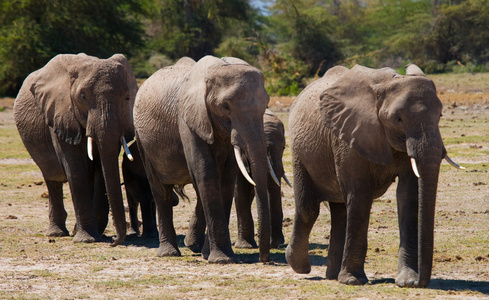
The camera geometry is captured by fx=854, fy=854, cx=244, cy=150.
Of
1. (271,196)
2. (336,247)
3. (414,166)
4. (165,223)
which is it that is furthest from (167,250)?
(414,166)

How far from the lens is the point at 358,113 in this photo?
6.59 metres

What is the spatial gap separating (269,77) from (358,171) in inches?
828

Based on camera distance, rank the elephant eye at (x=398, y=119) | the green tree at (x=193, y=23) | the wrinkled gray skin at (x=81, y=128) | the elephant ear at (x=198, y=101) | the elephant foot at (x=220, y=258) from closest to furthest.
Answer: the elephant eye at (x=398, y=119) < the elephant ear at (x=198, y=101) < the elephant foot at (x=220, y=258) < the wrinkled gray skin at (x=81, y=128) < the green tree at (x=193, y=23)

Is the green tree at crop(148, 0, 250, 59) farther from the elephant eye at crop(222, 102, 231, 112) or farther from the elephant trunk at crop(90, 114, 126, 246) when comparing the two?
the elephant eye at crop(222, 102, 231, 112)

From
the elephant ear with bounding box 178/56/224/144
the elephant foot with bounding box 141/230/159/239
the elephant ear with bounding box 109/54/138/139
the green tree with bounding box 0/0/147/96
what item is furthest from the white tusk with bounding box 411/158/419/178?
the green tree with bounding box 0/0/147/96

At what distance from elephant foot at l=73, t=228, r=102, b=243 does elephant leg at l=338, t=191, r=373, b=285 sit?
3.79 metres

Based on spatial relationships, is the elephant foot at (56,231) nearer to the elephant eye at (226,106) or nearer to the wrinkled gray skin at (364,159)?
the elephant eye at (226,106)

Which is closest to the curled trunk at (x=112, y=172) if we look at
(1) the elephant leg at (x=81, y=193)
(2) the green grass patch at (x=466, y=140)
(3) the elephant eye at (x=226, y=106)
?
(1) the elephant leg at (x=81, y=193)

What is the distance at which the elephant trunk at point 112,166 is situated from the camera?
29.5 feet

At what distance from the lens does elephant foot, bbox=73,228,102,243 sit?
964 cm

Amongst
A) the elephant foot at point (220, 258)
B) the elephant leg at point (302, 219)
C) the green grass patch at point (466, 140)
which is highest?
the elephant leg at point (302, 219)

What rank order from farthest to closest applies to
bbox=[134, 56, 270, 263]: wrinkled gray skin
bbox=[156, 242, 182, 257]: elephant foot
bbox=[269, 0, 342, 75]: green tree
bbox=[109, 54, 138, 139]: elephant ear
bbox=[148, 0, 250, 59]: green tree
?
bbox=[148, 0, 250, 59]: green tree → bbox=[269, 0, 342, 75]: green tree → bbox=[109, 54, 138, 139]: elephant ear → bbox=[156, 242, 182, 257]: elephant foot → bbox=[134, 56, 270, 263]: wrinkled gray skin

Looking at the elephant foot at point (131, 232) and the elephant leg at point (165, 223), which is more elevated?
the elephant leg at point (165, 223)

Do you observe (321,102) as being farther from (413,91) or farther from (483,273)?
(483,273)
